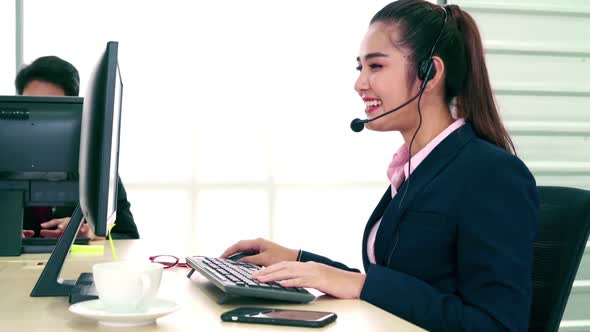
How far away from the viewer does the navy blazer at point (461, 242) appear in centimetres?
120

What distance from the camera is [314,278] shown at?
3.89 feet

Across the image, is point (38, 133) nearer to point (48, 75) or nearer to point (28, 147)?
point (28, 147)

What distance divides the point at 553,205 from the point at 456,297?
0.31 meters

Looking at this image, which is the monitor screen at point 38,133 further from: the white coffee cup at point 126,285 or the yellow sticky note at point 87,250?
the white coffee cup at point 126,285

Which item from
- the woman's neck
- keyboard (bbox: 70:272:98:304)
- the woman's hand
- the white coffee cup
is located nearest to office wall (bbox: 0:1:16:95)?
the woman's hand

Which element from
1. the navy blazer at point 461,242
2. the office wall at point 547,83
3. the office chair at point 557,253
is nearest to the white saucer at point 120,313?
the navy blazer at point 461,242

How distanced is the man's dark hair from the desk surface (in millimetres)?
1113

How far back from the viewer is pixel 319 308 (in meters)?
1.11

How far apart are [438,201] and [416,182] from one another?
0.33ft

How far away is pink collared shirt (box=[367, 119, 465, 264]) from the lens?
148 cm

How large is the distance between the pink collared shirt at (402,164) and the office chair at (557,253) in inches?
10.1

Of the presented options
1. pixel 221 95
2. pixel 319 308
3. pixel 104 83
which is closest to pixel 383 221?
pixel 319 308

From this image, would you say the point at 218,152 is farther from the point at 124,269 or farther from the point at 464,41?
the point at 124,269

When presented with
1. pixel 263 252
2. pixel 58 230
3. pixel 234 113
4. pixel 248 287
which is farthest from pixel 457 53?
pixel 234 113
